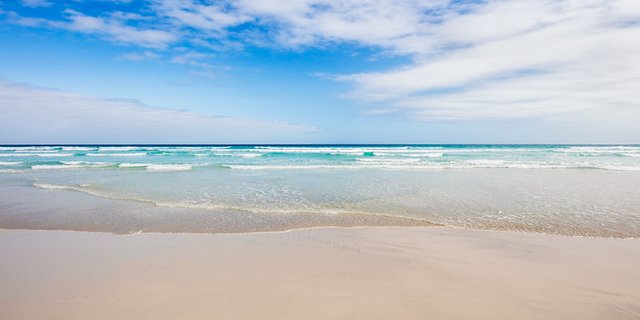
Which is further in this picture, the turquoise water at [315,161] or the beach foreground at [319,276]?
the turquoise water at [315,161]

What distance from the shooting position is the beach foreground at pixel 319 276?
2.96 meters

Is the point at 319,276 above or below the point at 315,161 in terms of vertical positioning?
below

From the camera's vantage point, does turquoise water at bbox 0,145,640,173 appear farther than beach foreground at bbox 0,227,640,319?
Yes

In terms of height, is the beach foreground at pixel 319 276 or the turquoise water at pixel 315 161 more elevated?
the turquoise water at pixel 315 161

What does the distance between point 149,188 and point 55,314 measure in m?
8.43

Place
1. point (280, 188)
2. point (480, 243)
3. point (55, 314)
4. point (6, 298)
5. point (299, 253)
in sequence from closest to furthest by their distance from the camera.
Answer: point (55, 314) → point (6, 298) → point (299, 253) → point (480, 243) → point (280, 188)

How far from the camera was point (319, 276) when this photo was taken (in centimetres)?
369

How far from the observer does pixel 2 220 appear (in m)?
6.46

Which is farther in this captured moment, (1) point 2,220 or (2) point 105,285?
(1) point 2,220

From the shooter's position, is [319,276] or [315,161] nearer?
[319,276]

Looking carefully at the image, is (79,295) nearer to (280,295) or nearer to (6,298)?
(6,298)

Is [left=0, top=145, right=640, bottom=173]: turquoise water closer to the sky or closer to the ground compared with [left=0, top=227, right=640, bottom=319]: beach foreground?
closer to the sky

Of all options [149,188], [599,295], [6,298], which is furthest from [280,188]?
[599,295]

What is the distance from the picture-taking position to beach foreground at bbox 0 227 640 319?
296 centimetres
